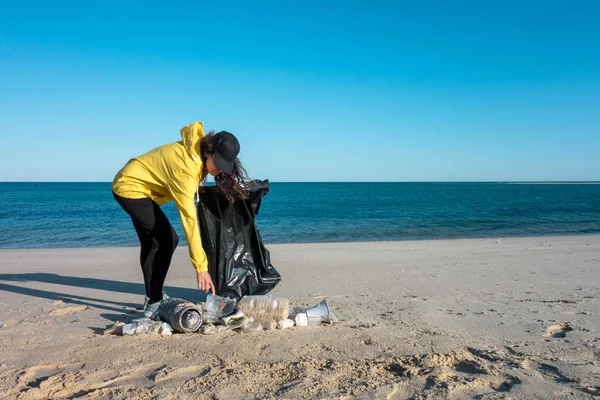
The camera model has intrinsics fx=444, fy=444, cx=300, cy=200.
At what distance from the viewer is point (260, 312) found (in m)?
4.41

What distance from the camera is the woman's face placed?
3.88 m

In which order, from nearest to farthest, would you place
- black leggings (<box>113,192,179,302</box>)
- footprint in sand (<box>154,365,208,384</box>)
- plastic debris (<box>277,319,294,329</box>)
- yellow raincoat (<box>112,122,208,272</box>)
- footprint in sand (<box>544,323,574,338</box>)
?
footprint in sand (<box>154,365,208,384</box>), yellow raincoat (<box>112,122,208,272</box>), footprint in sand (<box>544,323,574,338</box>), plastic debris (<box>277,319,294,329</box>), black leggings (<box>113,192,179,302</box>)

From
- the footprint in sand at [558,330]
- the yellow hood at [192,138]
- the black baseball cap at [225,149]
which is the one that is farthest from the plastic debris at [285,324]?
the footprint in sand at [558,330]

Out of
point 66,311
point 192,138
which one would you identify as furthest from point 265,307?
point 66,311

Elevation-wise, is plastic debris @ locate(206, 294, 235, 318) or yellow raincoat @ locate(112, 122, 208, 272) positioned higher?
yellow raincoat @ locate(112, 122, 208, 272)

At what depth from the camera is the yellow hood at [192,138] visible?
12.6ft

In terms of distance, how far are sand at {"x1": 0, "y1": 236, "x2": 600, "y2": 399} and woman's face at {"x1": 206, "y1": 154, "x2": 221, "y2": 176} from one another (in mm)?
1444

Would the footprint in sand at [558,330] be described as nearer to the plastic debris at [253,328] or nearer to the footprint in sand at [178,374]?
the plastic debris at [253,328]

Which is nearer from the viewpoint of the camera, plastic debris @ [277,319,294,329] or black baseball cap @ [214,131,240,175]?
black baseball cap @ [214,131,240,175]

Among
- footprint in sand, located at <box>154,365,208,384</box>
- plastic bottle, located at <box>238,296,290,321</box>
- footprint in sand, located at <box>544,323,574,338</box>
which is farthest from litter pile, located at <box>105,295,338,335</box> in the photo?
footprint in sand, located at <box>544,323,574,338</box>

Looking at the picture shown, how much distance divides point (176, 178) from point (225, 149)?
0.48 meters

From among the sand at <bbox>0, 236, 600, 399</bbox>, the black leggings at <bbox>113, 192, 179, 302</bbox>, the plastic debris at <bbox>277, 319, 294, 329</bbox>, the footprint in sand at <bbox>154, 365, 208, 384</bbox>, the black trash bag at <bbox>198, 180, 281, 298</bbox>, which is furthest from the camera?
the black trash bag at <bbox>198, 180, 281, 298</bbox>

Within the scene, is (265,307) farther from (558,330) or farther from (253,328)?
(558,330)

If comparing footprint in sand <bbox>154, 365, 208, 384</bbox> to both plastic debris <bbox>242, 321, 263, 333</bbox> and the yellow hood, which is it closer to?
plastic debris <bbox>242, 321, 263, 333</bbox>
